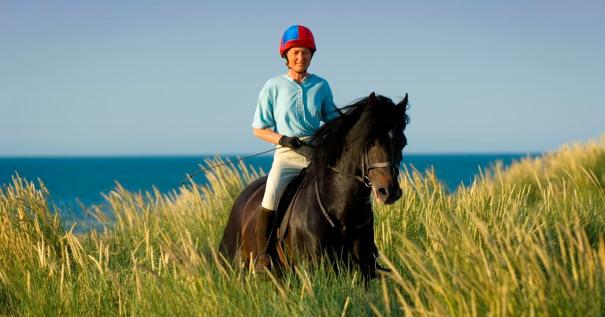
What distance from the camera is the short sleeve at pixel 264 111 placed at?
5422 mm

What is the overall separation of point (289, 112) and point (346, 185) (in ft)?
3.04

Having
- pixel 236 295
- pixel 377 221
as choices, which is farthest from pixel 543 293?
pixel 377 221

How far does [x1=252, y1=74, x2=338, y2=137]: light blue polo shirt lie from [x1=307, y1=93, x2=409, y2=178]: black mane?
1.42 ft

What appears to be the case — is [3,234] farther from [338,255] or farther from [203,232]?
[338,255]

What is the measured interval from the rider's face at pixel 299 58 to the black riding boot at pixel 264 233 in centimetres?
112

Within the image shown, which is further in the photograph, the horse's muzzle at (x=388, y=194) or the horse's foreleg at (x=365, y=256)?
the horse's foreleg at (x=365, y=256)

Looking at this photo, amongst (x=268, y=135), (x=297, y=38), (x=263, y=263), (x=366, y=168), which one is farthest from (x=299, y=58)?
(x=263, y=263)

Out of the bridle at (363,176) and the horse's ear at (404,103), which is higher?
the horse's ear at (404,103)

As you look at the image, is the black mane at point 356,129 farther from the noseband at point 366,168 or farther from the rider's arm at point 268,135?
the rider's arm at point 268,135

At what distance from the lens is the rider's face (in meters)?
5.33

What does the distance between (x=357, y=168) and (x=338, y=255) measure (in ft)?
2.31

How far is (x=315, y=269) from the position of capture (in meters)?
4.70

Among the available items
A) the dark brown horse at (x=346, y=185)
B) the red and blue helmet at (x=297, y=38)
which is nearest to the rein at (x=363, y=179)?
the dark brown horse at (x=346, y=185)

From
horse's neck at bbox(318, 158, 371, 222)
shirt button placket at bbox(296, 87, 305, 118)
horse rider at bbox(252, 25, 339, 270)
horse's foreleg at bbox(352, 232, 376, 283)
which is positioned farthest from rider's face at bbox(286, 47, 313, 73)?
horse's foreleg at bbox(352, 232, 376, 283)
